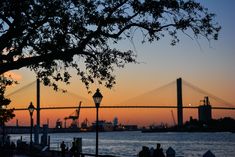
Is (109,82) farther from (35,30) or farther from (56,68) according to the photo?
(35,30)

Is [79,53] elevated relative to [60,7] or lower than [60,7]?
lower

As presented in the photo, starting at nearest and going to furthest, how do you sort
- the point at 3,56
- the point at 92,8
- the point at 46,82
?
the point at 3,56
the point at 92,8
the point at 46,82

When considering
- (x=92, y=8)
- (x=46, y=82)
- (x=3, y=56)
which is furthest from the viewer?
(x=46, y=82)

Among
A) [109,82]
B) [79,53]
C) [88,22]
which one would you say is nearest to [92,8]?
[88,22]

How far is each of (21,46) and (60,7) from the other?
1.42 metres

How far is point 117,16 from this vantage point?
1408 centimetres

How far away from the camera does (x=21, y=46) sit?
13781 mm

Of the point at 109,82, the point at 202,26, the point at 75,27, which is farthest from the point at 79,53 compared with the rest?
the point at 202,26

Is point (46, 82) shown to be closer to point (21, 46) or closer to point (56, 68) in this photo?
point (56, 68)

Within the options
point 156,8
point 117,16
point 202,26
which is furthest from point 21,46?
point 202,26

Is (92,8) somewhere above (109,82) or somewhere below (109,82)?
above

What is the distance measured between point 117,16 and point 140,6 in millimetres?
695

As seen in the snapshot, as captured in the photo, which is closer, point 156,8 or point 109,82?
point 156,8

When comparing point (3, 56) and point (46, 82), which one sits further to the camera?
point (46, 82)
